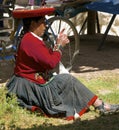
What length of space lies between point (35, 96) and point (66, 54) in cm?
335

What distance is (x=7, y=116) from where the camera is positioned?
5801 mm

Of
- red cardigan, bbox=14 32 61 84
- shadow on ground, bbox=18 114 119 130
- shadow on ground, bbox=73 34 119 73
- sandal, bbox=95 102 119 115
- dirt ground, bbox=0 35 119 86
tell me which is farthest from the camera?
shadow on ground, bbox=73 34 119 73

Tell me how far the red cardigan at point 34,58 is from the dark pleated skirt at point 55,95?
0.29ft

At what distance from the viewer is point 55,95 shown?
19.6 ft

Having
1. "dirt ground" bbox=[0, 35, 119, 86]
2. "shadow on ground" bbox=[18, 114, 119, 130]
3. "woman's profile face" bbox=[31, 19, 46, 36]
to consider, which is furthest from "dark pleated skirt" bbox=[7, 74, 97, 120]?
"dirt ground" bbox=[0, 35, 119, 86]

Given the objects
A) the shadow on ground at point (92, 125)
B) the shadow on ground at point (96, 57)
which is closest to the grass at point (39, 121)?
the shadow on ground at point (92, 125)

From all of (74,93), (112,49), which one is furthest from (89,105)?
(112,49)

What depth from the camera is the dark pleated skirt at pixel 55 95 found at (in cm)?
595

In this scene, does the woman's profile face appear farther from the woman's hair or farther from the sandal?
the sandal

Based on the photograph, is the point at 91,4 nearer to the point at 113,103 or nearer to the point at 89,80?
the point at 89,80

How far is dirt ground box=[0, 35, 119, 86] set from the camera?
8.12 metres

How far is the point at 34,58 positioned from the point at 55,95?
0.53 metres

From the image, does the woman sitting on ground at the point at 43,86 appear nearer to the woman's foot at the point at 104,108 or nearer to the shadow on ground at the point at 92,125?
the woman's foot at the point at 104,108

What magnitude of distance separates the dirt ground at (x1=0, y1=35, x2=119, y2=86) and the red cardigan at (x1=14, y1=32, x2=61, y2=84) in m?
1.50
